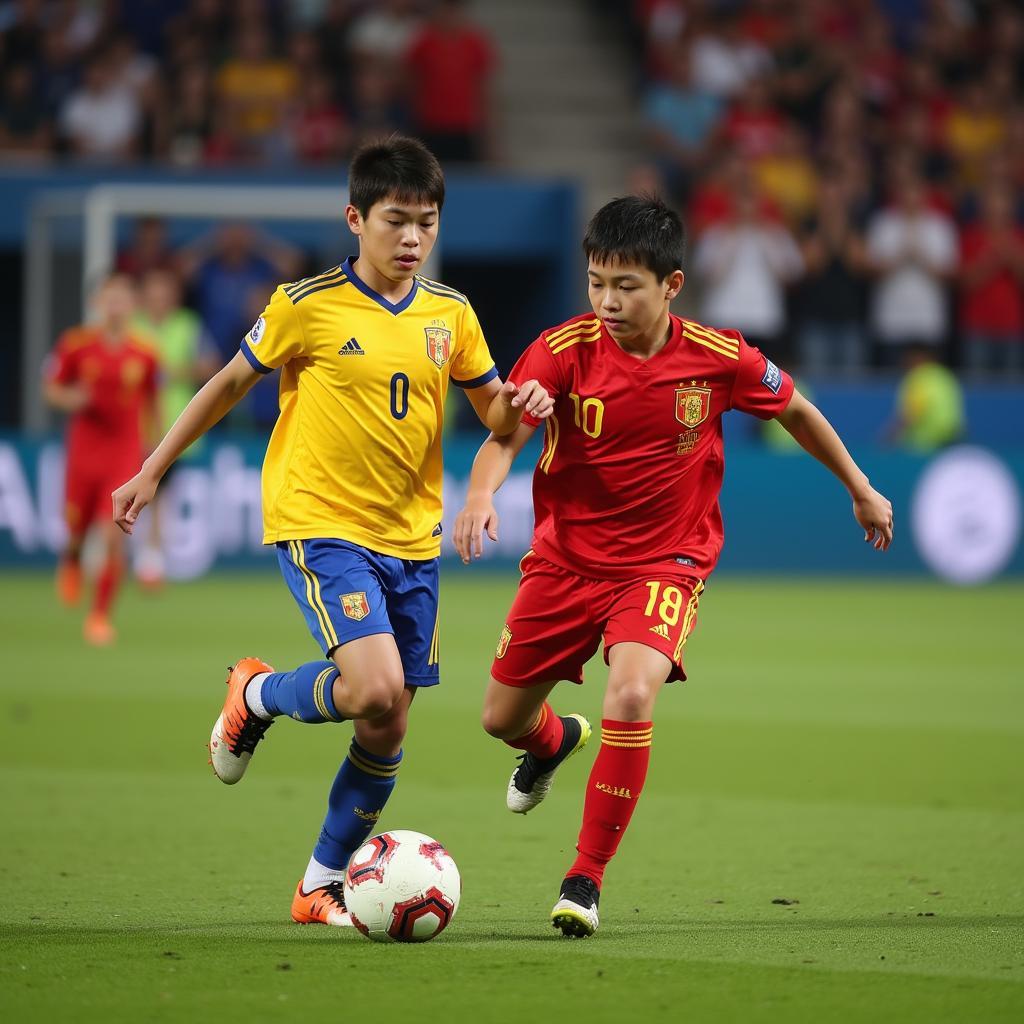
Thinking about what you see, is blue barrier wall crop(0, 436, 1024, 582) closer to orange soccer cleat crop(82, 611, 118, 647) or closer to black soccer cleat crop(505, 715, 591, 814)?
orange soccer cleat crop(82, 611, 118, 647)

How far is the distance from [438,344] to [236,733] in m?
1.32

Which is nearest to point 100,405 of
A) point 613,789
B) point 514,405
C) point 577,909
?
point 514,405

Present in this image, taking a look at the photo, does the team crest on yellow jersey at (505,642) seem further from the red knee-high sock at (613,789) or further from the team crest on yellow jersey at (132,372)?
the team crest on yellow jersey at (132,372)

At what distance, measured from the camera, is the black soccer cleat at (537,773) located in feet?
20.7

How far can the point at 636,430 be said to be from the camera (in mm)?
5703

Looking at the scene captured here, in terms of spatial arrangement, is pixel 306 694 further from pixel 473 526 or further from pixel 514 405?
pixel 514 405

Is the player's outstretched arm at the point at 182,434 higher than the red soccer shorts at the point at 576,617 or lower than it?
higher

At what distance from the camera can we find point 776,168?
20.9 meters

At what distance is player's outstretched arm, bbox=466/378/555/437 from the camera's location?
5.41 metres

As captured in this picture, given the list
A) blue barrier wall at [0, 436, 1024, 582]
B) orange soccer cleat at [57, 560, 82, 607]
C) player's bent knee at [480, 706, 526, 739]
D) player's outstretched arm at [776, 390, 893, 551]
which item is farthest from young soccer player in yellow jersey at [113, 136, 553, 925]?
blue barrier wall at [0, 436, 1024, 582]

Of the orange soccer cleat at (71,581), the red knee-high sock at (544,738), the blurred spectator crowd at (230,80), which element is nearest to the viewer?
the red knee-high sock at (544,738)

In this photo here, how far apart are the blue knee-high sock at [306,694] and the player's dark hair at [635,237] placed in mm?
1442

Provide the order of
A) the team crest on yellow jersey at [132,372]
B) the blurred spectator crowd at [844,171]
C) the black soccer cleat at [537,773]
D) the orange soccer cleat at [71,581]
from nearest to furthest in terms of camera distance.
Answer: the black soccer cleat at [537,773] < the team crest on yellow jersey at [132,372] < the orange soccer cleat at [71,581] < the blurred spectator crowd at [844,171]

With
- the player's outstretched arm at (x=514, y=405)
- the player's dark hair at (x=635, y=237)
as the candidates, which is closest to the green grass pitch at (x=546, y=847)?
the player's outstretched arm at (x=514, y=405)
